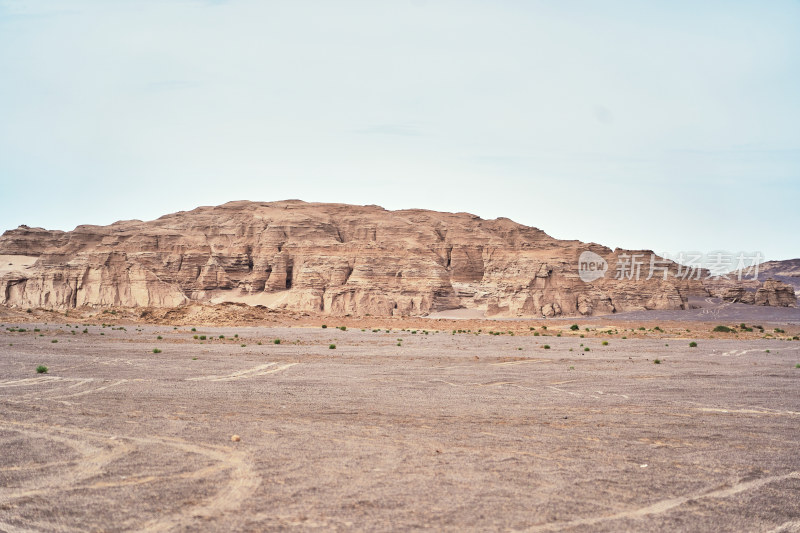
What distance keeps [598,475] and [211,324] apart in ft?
184

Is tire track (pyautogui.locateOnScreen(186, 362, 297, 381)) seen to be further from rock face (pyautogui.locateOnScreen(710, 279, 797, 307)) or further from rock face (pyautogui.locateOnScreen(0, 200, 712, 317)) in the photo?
rock face (pyautogui.locateOnScreen(710, 279, 797, 307))

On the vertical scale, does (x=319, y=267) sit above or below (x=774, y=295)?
above

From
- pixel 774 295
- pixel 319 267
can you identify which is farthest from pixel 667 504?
pixel 774 295

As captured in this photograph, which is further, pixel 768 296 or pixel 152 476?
pixel 768 296

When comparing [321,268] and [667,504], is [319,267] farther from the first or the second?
[667,504]

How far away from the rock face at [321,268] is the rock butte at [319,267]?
186 mm

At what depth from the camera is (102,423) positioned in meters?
12.3

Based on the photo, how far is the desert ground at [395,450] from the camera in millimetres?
7363

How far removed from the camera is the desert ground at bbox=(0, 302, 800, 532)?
7.36m

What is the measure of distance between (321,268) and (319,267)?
15.6 inches

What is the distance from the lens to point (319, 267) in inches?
3910

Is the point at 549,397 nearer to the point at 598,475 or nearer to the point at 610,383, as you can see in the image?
the point at 610,383

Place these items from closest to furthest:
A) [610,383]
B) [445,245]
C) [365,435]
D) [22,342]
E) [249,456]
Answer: [249,456], [365,435], [610,383], [22,342], [445,245]

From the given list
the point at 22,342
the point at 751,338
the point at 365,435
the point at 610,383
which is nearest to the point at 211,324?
the point at 22,342
